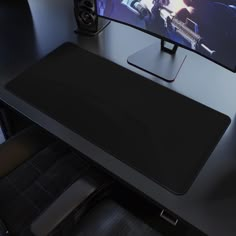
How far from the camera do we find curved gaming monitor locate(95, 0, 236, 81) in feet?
2.75

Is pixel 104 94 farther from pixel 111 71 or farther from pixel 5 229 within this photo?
pixel 5 229

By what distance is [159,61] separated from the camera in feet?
3.56

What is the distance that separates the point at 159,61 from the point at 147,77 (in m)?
0.09

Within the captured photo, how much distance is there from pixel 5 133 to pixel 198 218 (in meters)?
0.98

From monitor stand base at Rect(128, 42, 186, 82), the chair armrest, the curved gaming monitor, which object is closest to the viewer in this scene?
the chair armrest

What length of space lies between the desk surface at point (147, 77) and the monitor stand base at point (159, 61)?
24 millimetres

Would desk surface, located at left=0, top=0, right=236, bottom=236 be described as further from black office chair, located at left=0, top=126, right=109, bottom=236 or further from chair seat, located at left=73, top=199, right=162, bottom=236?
chair seat, located at left=73, top=199, right=162, bottom=236

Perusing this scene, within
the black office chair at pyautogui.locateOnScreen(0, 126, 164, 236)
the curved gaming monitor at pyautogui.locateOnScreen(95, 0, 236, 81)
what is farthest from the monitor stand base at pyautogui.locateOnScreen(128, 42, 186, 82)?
the black office chair at pyautogui.locateOnScreen(0, 126, 164, 236)

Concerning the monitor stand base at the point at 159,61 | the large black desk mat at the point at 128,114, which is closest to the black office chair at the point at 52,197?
the large black desk mat at the point at 128,114

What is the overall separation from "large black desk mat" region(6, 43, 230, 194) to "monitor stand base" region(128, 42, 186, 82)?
0.17 feet

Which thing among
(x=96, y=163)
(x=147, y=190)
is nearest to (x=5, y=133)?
(x=96, y=163)

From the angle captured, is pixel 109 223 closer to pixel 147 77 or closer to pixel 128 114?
pixel 128 114

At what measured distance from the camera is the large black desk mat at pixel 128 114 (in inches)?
31.8

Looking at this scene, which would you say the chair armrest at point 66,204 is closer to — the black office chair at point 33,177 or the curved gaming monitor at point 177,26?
the black office chair at point 33,177
